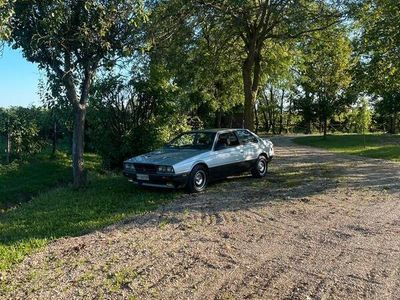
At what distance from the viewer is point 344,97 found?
3225 cm

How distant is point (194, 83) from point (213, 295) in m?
16.8

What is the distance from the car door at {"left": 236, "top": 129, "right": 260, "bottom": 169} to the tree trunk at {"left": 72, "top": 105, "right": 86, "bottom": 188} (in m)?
4.16

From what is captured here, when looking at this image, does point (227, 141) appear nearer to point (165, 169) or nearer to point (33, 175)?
point (165, 169)

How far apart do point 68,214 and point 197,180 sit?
3.23 m

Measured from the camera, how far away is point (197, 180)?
10.8m

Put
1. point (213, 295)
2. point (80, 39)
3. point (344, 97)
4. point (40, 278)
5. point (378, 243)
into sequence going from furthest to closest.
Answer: point (344, 97) → point (80, 39) → point (378, 243) → point (40, 278) → point (213, 295)

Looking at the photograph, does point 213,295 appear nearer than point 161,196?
Yes

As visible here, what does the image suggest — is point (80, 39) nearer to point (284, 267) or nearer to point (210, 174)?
point (210, 174)

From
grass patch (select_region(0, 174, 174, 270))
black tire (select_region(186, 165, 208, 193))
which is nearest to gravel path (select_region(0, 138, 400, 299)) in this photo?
grass patch (select_region(0, 174, 174, 270))

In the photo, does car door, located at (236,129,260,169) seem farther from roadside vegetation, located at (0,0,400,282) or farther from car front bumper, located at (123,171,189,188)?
car front bumper, located at (123,171,189,188)

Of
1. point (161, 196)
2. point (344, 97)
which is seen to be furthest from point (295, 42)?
point (344, 97)

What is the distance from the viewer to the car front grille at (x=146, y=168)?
34.1ft

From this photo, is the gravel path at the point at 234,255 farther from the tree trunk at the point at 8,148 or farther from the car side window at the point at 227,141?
the tree trunk at the point at 8,148

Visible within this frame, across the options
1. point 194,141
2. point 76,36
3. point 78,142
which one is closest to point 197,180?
point 194,141
